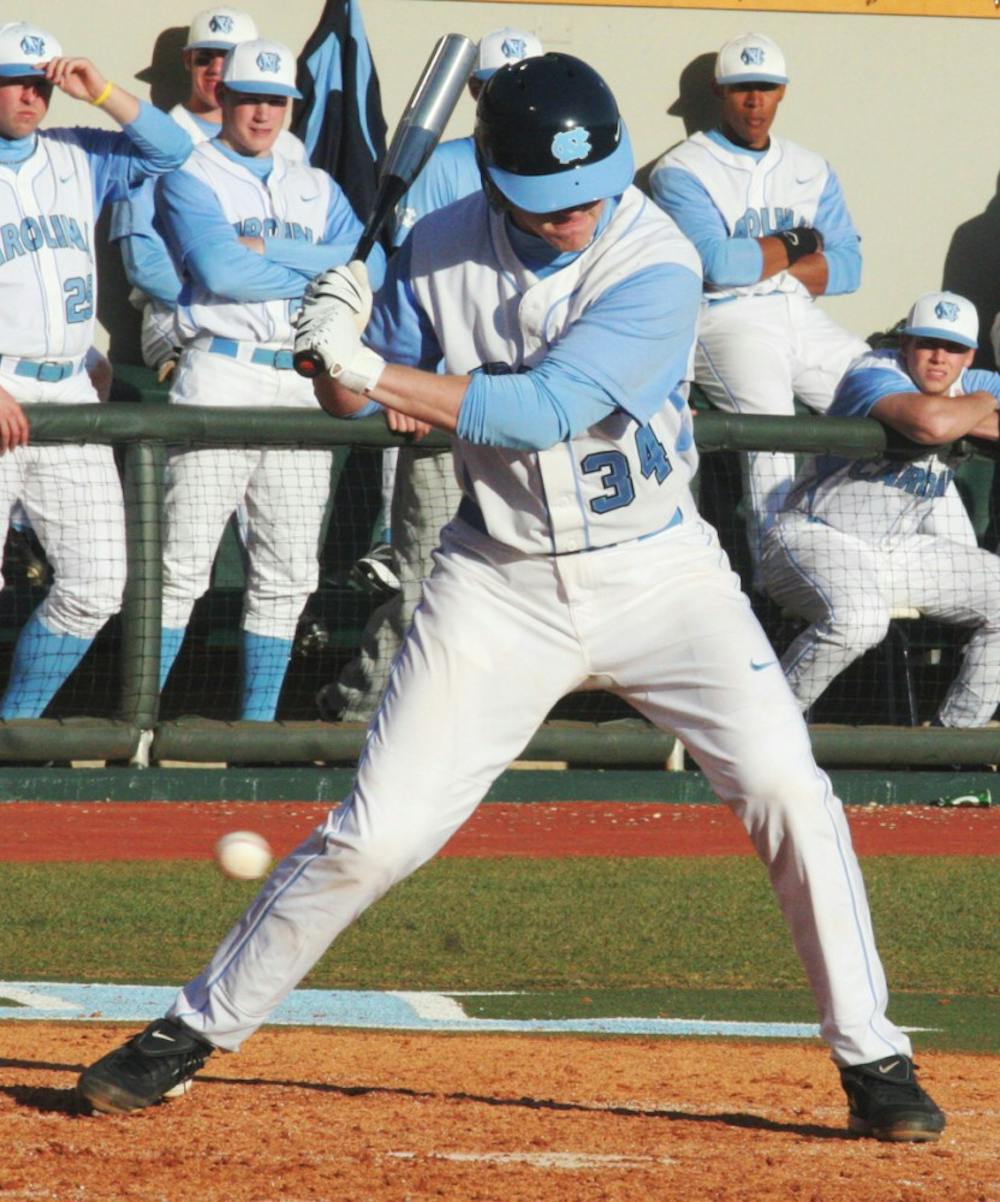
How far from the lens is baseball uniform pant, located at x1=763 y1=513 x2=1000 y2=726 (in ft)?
25.7

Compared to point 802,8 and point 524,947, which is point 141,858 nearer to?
point 524,947

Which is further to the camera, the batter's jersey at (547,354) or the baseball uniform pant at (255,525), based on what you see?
the baseball uniform pant at (255,525)

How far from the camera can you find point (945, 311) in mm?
7887

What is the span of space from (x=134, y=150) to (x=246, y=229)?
54 cm

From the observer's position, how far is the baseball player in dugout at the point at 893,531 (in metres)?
7.86

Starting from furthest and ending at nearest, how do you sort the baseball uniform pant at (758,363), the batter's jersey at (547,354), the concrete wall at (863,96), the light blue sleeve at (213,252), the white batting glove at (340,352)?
the concrete wall at (863,96)
the baseball uniform pant at (758,363)
the light blue sleeve at (213,252)
the batter's jersey at (547,354)
the white batting glove at (340,352)

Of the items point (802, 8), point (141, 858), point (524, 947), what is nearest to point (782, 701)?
point (524, 947)

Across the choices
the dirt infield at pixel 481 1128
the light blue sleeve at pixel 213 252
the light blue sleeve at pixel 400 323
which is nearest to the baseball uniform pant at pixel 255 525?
the light blue sleeve at pixel 213 252

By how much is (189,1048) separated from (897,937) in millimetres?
2746

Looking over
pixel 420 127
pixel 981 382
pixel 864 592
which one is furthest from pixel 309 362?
pixel 981 382

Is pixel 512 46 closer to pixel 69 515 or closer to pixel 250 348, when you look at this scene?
pixel 250 348

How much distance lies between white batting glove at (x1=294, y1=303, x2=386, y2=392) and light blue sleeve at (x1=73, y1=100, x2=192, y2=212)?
156 inches

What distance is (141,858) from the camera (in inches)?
267

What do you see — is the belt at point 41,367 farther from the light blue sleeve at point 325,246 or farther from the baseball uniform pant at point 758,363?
the baseball uniform pant at point 758,363
